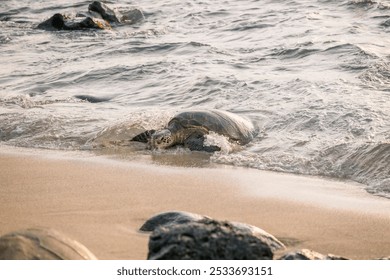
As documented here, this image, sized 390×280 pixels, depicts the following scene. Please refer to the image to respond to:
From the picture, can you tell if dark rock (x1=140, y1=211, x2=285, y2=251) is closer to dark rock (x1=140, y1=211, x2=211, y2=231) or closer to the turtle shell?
dark rock (x1=140, y1=211, x2=211, y2=231)

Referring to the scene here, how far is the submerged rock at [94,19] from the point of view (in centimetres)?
1412

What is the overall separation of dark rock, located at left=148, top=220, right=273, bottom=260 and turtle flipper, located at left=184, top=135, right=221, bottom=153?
3.16 meters

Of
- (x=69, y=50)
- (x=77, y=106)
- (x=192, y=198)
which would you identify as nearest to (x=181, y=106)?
(x=77, y=106)

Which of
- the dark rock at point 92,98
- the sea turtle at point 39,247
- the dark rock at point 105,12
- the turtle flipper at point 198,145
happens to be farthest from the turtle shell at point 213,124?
the dark rock at point 105,12

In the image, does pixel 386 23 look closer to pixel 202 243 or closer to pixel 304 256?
pixel 304 256

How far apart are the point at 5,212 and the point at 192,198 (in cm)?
119

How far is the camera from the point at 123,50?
1157 centimetres

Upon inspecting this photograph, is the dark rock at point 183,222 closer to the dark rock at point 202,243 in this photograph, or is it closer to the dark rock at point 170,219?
the dark rock at point 170,219

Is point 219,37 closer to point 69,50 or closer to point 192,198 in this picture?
point 69,50

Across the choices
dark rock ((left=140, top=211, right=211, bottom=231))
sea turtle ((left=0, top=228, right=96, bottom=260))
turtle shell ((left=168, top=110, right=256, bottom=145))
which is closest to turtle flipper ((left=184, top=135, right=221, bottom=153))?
turtle shell ((left=168, top=110, right=256, bottom=145))

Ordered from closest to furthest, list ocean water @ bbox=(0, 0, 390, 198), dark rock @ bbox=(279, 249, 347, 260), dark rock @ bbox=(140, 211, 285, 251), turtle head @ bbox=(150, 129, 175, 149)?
dark rock @ bbox=(279, 249, 347, 260) → dark rock @ bbox=(140, 211, 285, 251) → ocean water @ bbox=(0, 0, 390, 198) → turtle head @ bbox=(150, 129, 175, 149)

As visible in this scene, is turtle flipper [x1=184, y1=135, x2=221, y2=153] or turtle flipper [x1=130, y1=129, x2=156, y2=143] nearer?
turtle flipper [x1=184, y1=135, x2=221, y2=153]

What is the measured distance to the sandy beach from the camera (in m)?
4.13

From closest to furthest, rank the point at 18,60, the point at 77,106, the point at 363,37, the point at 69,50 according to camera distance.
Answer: the point at 77,106 < the point at 363,37 < the point at 18,60 < the point at 69,50
